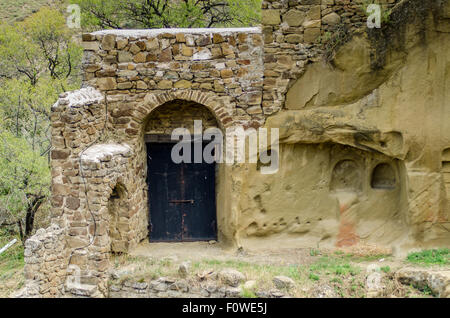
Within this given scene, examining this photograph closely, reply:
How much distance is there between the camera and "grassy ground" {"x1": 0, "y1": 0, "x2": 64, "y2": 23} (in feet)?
74.9

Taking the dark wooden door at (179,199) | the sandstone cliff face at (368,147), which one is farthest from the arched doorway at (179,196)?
the sandstone cliff face at (368,147)

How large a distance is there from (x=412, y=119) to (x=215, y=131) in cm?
364

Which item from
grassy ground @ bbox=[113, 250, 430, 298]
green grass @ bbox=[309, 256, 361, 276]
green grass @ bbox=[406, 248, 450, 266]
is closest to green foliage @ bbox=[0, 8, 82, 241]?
grassy ground @ bbox=[113, 250, 430, 298]

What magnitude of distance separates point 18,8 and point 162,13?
11914 mm

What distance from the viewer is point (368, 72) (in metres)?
8.48

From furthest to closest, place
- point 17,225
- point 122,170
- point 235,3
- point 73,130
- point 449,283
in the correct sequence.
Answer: point 235,3 < point 17,225 < point 122,170 < point 73,130 < point 449,283

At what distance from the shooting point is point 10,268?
9969mm

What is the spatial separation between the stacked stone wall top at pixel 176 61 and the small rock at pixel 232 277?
3.15 metres

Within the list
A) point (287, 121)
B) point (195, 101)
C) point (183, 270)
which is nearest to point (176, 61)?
point (195, 101)

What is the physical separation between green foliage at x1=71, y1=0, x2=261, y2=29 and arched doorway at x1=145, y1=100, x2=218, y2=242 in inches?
313

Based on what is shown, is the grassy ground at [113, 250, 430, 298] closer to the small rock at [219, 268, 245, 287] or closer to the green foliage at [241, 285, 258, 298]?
the green foliage at [241, 285, 258, 298]

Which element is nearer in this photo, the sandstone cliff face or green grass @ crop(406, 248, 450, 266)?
green grass @ crop(406, 248, 450, 266)

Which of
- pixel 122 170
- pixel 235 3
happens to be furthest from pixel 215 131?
pixel 235 3
